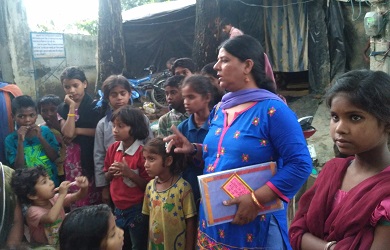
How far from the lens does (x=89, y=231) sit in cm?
163

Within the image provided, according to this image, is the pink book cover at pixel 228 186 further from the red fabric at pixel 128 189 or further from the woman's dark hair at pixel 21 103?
the woman's dark hair at pixel 21 103

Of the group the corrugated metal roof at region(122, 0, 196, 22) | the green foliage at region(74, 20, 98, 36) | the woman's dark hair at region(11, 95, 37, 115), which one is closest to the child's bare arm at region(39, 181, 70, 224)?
the woman's dark hair at region(11, 95, 37, 115)

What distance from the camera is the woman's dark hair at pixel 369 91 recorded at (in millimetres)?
1355

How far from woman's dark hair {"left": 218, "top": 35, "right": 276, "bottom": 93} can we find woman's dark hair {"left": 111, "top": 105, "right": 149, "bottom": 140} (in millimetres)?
1078

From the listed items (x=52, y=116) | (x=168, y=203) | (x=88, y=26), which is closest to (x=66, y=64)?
(x=88, y=26)

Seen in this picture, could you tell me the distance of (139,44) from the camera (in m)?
10.4

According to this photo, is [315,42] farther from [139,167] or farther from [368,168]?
[368,168]

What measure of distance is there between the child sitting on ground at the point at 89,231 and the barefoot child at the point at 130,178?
98cm

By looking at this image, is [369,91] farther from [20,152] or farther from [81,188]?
[20,152]

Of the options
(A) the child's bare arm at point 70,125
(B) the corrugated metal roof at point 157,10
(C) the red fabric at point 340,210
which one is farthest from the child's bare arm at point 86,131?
(B) the corrugated metal roof at point 157,10

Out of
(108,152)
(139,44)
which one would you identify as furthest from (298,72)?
(108,152)

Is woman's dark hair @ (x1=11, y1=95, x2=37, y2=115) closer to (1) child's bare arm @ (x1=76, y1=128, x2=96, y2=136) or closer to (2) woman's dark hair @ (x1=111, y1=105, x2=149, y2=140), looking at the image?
(1) child's bare arm @ (x1=76, y1=128, x2=96, y2=136)

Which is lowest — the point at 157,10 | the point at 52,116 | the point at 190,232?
the point at 190,232

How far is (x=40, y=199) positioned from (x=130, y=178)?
2.07 feet
